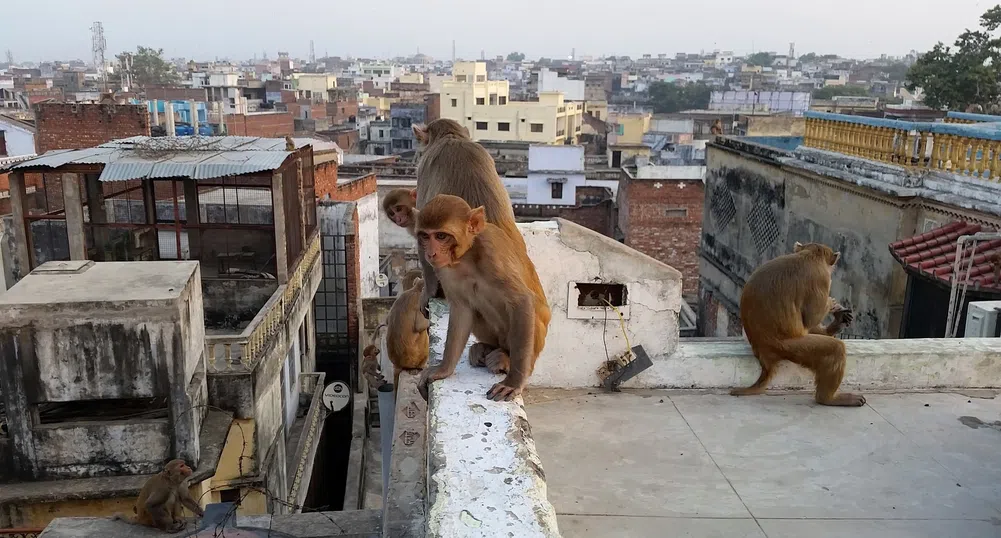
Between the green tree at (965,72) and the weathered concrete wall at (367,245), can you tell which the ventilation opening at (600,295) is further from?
the green tree at (965,72)

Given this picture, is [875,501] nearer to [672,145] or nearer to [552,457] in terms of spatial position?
[552,457]

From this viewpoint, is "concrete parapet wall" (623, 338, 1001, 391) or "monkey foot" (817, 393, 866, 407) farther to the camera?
"concrete parapet wall" (623, 338, 1001, 391)

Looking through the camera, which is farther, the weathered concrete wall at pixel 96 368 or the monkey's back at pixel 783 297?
the weathered concrete wall at pixel 96 368

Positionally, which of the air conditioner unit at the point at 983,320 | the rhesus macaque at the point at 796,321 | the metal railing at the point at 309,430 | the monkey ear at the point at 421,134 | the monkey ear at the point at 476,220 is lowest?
the metal railing at the point at 309,430

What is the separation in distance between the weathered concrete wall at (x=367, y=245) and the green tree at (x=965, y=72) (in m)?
21.1

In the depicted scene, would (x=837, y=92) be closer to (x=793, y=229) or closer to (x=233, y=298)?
(x=793, y=229)

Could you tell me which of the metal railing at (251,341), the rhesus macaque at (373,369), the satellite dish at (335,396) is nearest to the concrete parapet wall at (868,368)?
the rhesus macaque at (373,369)

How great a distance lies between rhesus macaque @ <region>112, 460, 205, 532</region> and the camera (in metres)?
6.58

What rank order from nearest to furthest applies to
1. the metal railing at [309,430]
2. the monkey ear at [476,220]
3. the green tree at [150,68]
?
the monkey ear at [476,220] → the metal railing at [309,430] → the green tree at [150,68]

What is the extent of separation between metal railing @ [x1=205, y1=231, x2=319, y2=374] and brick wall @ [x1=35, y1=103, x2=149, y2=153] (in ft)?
37.4

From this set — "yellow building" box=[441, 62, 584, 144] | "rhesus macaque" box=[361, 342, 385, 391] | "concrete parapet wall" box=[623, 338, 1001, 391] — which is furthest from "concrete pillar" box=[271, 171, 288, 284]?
"yellow building" box=[441, 62, 584, 144]

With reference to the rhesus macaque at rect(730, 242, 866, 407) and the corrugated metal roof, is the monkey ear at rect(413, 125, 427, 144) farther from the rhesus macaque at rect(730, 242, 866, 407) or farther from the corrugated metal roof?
the corrugated metal roof

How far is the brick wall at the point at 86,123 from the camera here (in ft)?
69.1

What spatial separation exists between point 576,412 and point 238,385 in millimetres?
6123
